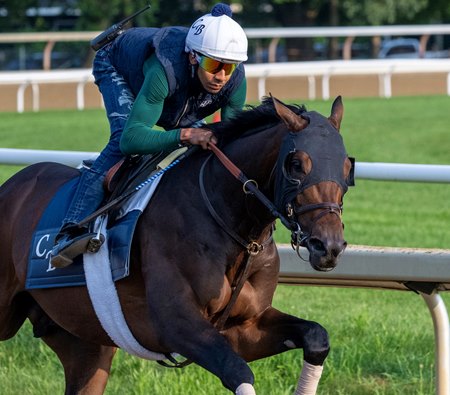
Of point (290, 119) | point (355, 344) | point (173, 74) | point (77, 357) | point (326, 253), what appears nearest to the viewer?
point (326, 253)

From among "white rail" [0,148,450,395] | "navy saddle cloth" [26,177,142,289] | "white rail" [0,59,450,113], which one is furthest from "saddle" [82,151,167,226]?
"white rail" [0,59,450,113]

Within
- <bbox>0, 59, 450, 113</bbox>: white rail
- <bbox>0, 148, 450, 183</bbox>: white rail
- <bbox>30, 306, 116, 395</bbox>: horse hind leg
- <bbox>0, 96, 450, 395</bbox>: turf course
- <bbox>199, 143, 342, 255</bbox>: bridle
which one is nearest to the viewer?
<bbox>199, 143, 342, 255</bbox>: bridle

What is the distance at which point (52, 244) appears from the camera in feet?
16.4

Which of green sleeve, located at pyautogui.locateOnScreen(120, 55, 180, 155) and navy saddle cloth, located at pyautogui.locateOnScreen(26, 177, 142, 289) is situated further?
navy saddle cloth, located at pyautogui.locateOnScreen(26, 177, 142, 289)

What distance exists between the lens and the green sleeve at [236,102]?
4.88 m

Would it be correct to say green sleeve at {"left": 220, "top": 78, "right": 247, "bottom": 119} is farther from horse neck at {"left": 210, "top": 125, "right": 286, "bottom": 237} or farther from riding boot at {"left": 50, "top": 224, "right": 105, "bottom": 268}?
riding boot at {"left": 50, "top": 224, "right": 105, "bottom": 268}

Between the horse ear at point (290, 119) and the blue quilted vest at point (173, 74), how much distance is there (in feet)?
1.98

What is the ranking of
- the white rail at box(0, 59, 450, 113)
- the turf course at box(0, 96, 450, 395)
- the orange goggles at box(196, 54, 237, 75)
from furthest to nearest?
the white rail at box(0, 59, 450, 113) < the turf course at box(0, 96, 450, 395) < the orange goggles at box(196, 54, 237, 75)

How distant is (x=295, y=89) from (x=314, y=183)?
21.9 metres

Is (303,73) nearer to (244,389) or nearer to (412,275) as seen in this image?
(412,275)

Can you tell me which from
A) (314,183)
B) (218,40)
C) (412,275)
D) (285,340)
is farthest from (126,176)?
(412,275)

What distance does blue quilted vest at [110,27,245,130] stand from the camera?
182 inches

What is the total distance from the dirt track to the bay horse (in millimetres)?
19586

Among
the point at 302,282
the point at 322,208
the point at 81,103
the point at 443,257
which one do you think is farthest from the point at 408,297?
the point at 81,103
